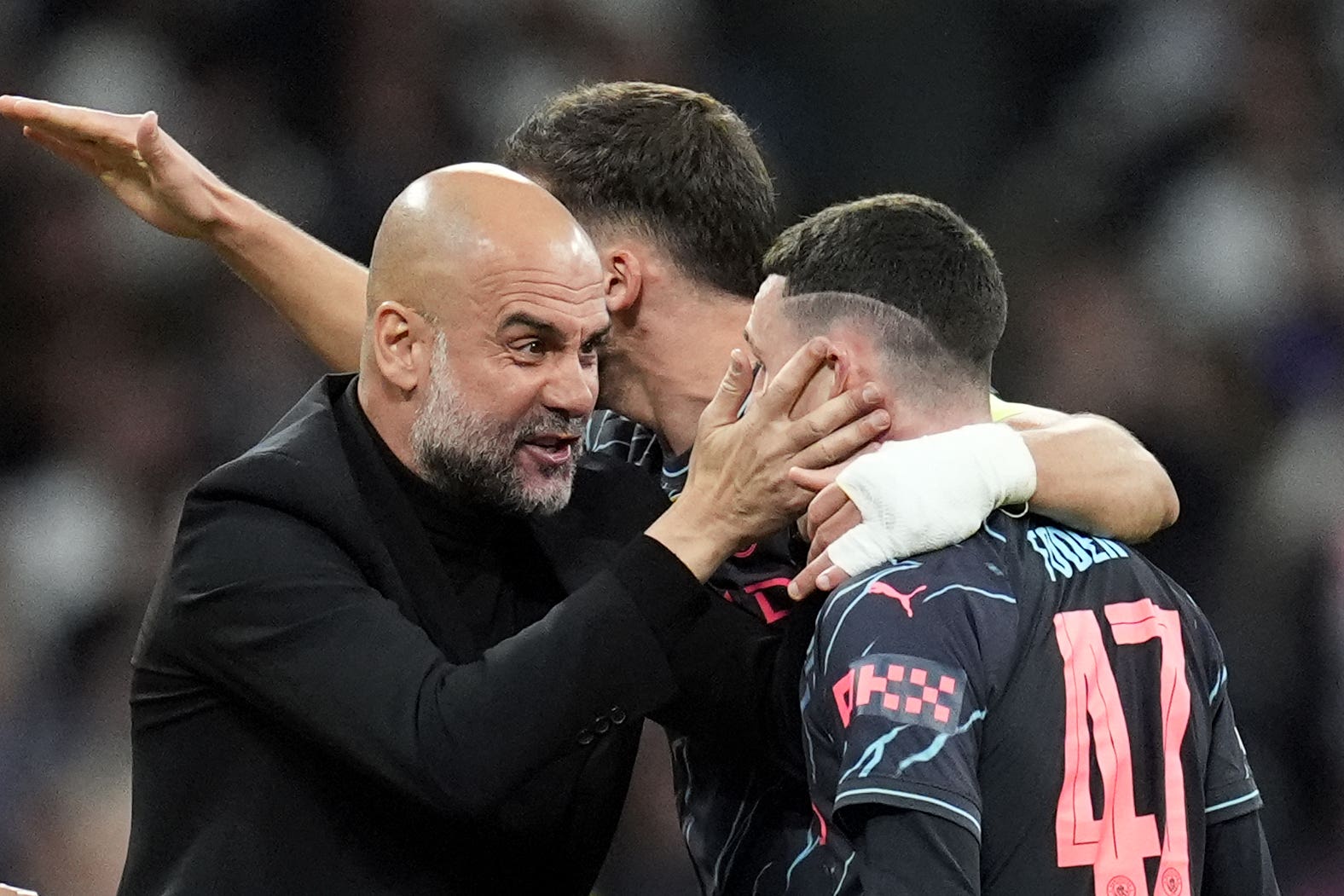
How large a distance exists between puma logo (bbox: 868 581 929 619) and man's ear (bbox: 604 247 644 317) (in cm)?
95

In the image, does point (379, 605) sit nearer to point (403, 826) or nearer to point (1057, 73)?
point (403, 826)

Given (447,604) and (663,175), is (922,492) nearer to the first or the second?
(447,604)

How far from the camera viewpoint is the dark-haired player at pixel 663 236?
2512 millimetres

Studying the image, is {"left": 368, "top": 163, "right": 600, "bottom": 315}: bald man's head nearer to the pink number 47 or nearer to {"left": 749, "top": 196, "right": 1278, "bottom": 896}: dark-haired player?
{"left": 749, "top": 196, "right": 1278, "bottom": 896}: dark-haired player

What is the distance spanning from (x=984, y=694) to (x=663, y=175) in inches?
48.0

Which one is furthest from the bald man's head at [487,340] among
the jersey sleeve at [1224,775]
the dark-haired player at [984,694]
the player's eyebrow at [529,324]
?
the jersey sleeve at [1224,775]

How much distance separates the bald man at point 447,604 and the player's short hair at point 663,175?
358mm

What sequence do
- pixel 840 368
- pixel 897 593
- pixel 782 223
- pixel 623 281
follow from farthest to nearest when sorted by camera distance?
pixel 782 223, pixel 623 281, pixel 840 368, pixel 897 593

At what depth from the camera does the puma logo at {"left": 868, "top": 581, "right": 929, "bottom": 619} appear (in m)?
1.98

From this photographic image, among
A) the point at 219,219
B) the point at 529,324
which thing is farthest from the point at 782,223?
the point at 529,324

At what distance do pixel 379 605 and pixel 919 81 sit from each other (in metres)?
3.93

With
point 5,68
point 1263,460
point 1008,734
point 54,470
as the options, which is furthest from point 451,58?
point 1008,734

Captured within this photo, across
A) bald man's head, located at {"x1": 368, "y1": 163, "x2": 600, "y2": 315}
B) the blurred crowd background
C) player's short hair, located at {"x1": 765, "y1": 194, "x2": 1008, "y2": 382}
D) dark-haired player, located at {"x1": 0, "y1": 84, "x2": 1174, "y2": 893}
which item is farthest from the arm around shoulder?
the blurred crowd background

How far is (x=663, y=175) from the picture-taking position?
2848 mm
